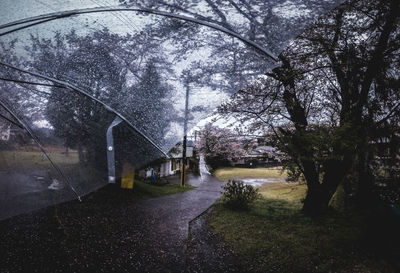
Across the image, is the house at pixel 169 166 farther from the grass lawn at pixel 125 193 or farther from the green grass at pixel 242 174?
the green grass at pixel 242 174

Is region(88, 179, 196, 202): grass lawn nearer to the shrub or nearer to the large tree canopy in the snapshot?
the shrub

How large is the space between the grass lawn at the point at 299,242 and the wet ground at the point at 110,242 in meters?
0.58

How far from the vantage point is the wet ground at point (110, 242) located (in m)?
3.81

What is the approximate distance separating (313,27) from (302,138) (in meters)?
3.05

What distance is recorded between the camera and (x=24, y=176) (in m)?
1.64

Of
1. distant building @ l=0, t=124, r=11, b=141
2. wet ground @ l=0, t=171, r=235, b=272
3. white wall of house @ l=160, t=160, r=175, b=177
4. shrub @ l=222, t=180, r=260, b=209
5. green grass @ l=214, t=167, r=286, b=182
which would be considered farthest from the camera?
white wall of house @ l=160, t=160, r=175, b=177

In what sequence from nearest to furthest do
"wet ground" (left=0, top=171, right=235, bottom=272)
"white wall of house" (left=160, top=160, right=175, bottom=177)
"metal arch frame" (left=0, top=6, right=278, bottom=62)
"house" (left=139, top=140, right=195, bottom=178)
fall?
"metal arch frame" (left=0, top=6, right=278, bottom=62) → "wet ground" (left=0, top=171, right=235, bottom=272) → "house" (left=139, top=140, right=195, bottom=178) → "white wall of house" (left=160, top=160, right=175, bottom=177)

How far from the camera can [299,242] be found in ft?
14.4

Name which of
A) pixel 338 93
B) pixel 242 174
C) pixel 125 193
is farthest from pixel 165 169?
pixel 338 93

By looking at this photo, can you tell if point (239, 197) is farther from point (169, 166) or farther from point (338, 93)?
Answer: point (169, 166)

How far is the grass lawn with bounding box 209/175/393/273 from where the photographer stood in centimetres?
357

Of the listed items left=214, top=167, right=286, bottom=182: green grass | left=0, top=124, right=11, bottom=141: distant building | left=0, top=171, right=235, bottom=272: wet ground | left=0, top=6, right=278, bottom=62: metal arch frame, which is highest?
left=0, top=6, right=278, bottom=62: metal arch frame

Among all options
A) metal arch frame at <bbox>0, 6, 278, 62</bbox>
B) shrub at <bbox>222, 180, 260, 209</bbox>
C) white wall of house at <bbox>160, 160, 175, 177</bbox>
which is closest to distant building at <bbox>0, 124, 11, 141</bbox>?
metal arch frame at <bbox>0, 6, 278, 62</bbox>

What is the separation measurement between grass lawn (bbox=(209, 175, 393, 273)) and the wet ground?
576 mm
